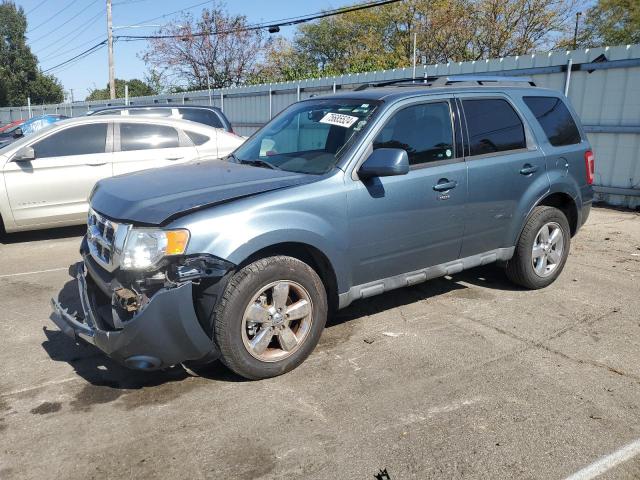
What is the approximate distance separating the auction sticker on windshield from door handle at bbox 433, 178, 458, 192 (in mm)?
803

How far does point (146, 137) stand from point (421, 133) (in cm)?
487

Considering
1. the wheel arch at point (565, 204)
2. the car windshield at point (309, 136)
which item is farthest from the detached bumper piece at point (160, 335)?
the wheel arch at point (565, 204)

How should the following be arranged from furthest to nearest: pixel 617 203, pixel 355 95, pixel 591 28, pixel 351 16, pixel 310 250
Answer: pixel 351 16 → pixel 591 28 → pixel 617 203 → pixel 355 95 → pixel 310 250

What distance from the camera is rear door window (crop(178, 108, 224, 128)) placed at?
10055mm

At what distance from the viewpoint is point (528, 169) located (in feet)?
16.0

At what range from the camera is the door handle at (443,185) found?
4242 millimetres

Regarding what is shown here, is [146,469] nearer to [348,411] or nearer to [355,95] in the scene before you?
[348,411]

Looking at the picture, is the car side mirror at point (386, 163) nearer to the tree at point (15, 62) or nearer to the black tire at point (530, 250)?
the black tire at point (530, 250)

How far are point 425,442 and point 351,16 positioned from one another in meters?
46.4

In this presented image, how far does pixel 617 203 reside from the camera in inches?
378

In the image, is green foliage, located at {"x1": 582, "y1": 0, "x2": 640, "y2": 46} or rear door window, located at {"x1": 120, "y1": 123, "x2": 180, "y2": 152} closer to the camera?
rear door window, located at {"x1": 120, "y1": 123, "x2": 180, "y2": 152}

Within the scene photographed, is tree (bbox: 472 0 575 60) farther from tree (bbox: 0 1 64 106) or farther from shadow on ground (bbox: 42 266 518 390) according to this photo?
tree (bbox: 0 1 64 106)

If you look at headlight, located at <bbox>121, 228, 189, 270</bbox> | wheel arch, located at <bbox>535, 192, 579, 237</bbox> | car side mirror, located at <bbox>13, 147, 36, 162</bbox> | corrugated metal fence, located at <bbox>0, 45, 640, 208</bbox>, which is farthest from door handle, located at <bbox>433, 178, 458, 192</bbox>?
corrugated metal fence, located at <bbox>0, 45, 640, 208</bbox>

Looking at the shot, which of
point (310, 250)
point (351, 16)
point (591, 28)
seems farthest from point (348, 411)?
point (351, 16)
